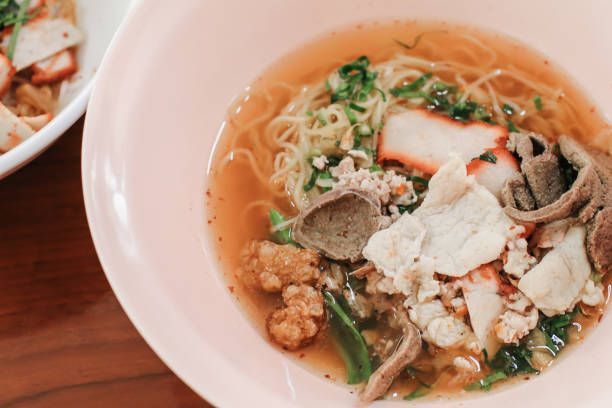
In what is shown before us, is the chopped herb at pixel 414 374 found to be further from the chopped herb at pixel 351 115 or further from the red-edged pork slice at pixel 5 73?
the red-edged pork slice at pixel 5 73

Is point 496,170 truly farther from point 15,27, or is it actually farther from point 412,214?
point 15,27

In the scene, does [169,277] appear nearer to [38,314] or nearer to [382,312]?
[38,314]

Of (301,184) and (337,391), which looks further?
(301,184)

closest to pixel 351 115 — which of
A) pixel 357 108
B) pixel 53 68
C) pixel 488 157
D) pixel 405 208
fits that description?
pixel 357 108

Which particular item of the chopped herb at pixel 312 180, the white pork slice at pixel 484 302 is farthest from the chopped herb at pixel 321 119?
the white pork slice at pixel 484 302

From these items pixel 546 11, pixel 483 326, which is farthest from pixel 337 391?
pixel 546 11

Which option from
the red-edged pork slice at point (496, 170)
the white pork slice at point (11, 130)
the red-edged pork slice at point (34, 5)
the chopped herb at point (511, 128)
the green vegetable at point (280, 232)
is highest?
the chopped herb at point (511, 128)

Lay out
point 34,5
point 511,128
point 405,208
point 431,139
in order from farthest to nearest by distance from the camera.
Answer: point 34,5 < point 511,128 < point 431,139 < point 405,208
